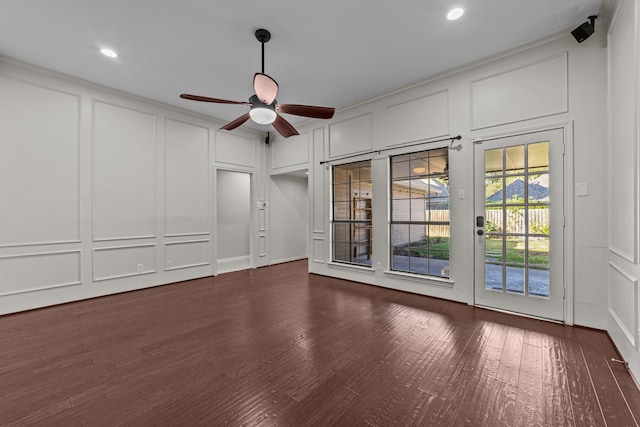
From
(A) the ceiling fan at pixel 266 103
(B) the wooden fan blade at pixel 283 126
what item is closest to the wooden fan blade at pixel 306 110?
(A) the ceiling fan at pixel 266 103

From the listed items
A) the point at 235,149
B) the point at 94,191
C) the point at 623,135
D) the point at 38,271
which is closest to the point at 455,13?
the point at 623,135

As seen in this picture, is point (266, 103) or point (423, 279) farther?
point (423, 279)

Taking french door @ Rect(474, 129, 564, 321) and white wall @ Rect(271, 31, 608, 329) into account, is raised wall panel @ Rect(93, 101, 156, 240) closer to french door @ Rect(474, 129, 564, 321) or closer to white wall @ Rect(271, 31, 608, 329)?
white wall @ Rect(271, 31, 608, 329)

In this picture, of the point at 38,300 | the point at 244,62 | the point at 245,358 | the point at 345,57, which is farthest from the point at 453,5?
the point at 38,300

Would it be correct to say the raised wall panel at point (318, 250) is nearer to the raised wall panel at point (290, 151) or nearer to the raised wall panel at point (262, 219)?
the raised wall panel at point (262, 219)

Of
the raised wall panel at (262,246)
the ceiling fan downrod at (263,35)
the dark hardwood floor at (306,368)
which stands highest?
the ceiling fan downrod at (263,35)

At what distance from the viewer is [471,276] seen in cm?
353

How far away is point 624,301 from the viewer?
7.34 ft

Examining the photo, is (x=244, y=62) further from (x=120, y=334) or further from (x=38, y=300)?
(x=38, y=300)

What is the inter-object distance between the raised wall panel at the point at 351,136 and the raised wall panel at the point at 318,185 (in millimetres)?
284

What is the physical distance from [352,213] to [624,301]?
3531mm

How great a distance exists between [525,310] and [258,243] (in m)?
4.98

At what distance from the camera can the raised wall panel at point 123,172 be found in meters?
4.07

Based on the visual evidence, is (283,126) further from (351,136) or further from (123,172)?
(123,172)
